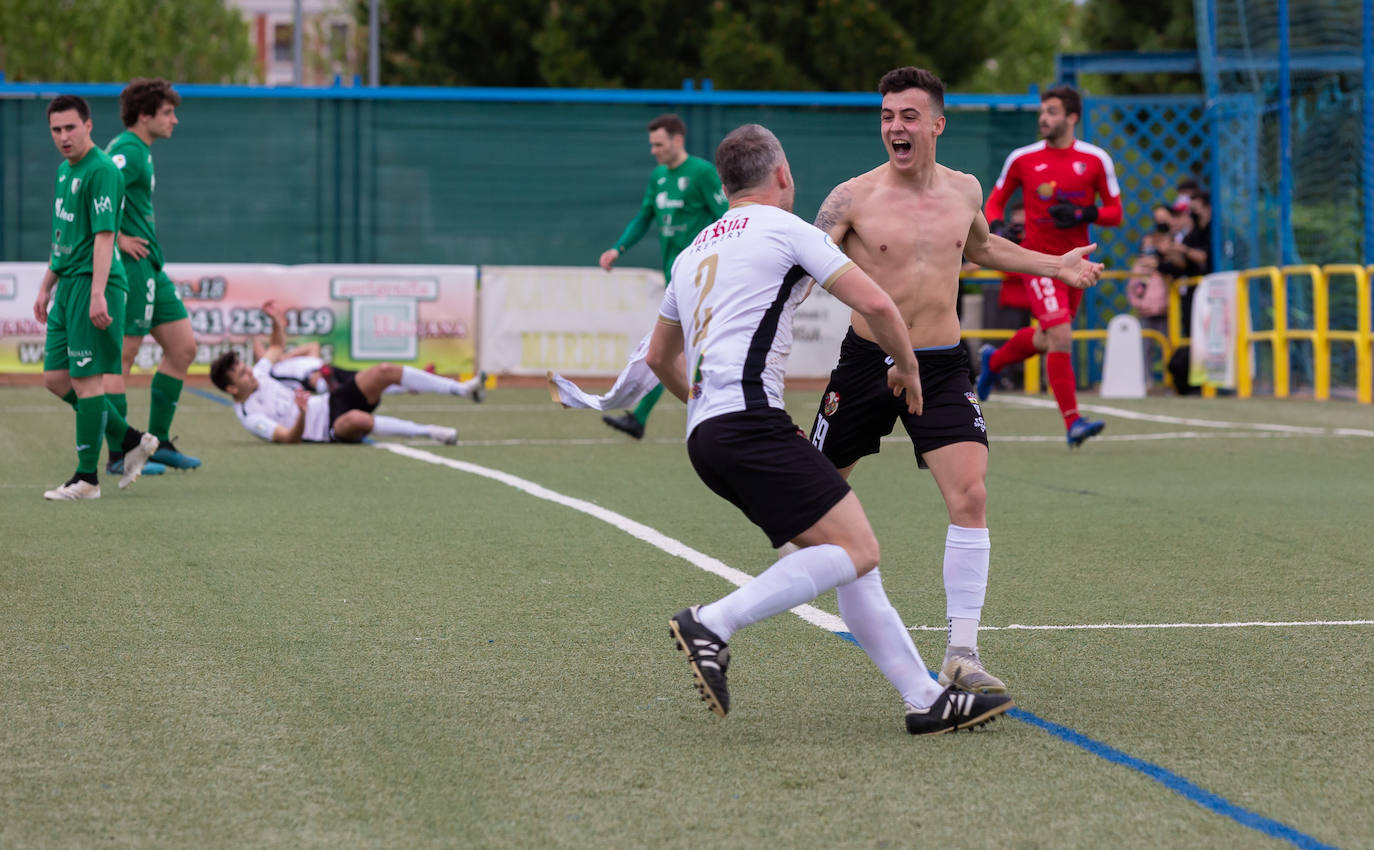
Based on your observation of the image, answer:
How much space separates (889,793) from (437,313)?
16.6m

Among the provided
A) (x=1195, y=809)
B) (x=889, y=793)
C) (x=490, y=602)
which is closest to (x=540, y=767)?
(x=889, y=793)

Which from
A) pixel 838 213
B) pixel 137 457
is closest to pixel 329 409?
pixel 137 457

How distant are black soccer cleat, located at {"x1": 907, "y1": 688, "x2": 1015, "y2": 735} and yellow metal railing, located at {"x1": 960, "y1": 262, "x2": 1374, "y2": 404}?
13.8 meters

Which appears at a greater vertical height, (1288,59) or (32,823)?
(1288,59)

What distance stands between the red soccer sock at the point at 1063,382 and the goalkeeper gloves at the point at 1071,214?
2.87 feet

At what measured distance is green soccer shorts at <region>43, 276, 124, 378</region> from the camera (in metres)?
9.55

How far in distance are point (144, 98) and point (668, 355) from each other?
20.7 feet

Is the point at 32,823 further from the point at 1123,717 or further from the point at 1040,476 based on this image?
the point at 1040,476

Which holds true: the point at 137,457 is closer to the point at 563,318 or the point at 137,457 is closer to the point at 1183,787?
the point at 1183,787

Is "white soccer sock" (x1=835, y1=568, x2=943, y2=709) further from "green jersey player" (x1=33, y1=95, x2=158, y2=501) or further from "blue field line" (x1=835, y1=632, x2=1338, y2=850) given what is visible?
"green jersey player" (x1=33, y1=95, x2=158, y2=501)

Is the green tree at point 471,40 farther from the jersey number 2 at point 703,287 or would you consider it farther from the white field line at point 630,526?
the jersey number 2 at point 703,287

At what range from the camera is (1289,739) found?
15.0ft

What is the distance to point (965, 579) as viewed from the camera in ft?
17.3

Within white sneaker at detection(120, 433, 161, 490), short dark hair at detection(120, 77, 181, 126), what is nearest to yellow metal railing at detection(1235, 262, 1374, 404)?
short dark hair at detection(120, 77, 181, 126)
